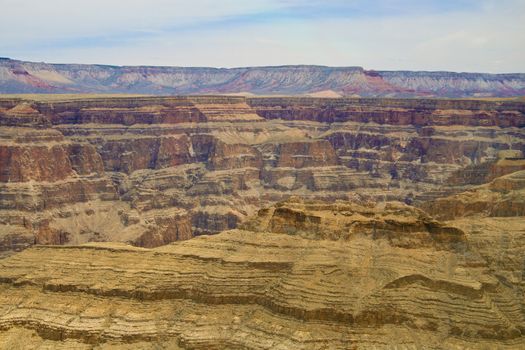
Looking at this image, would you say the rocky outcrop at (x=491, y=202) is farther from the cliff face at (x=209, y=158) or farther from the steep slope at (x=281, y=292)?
the cliff face at (x=209, y=158)

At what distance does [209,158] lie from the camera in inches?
5748

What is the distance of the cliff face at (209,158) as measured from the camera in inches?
4537

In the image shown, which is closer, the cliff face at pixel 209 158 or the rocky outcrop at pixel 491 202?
the rocky outcrop at pixel 491 202

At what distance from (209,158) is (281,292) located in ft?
303

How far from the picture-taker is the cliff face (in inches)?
4537

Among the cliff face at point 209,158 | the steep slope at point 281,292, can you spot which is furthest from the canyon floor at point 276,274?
the cliff face at point 209,158

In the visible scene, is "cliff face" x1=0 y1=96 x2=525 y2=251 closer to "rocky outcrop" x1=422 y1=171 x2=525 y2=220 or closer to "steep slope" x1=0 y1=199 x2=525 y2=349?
"rocky outcrop" x1=422 y1=171 x2=525 y2=220

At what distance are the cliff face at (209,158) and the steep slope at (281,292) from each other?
45.9 m

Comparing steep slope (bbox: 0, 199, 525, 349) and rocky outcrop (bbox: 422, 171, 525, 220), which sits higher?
rocky outcrop (bbox: 422, 171, 525, 220)

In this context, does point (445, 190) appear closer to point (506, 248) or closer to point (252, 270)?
point (506, 248)

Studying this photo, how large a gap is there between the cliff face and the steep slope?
150ft

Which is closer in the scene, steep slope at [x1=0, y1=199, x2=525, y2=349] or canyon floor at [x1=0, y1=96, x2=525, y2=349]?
steep slope at [x1=0, y1=199, x2=525, y2=349]

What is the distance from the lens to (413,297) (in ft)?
174

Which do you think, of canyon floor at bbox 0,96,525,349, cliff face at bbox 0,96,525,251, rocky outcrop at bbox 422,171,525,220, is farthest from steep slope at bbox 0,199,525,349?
cliff face at bbox 0,96,525,251
